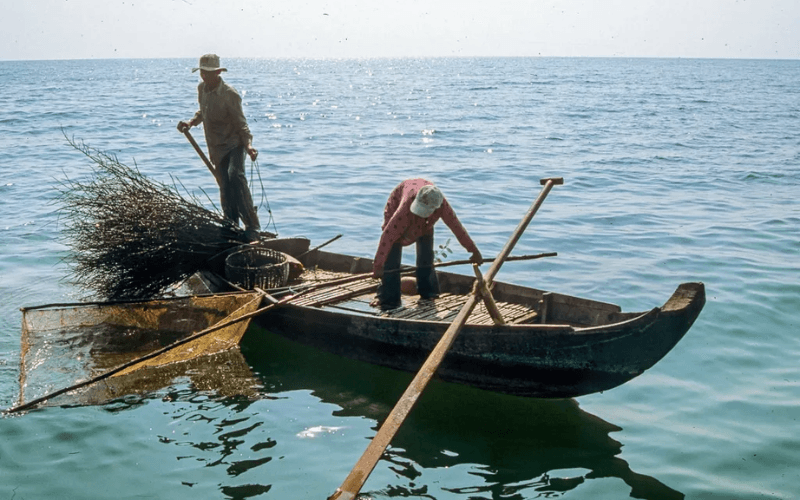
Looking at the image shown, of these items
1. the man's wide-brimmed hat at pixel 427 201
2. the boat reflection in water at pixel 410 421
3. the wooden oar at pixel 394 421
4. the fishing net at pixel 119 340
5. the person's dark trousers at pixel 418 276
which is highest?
the man's wide-brimmed hat at pixel 427 201

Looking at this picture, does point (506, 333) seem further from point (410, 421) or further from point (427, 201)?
point (427, 201)

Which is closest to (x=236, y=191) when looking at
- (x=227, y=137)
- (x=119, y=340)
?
(x=227, y=137)

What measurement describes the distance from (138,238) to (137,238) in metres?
0.01

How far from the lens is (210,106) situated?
7.84 meters

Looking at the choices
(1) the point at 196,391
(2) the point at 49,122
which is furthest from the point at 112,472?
(2) the point at 49,122

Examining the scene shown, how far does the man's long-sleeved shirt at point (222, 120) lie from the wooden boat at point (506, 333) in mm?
1461

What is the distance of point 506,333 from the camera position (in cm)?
546

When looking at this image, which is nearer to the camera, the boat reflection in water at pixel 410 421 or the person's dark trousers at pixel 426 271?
the boat reflection in water at pixel 410 421

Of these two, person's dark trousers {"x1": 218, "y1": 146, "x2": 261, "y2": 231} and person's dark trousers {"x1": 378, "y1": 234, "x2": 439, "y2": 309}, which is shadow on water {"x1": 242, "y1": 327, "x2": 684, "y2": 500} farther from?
person's dark trousers {"x1": 218, "y1": 146, "x2": 261, "y2": 231}

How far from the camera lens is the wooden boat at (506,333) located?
5148mm

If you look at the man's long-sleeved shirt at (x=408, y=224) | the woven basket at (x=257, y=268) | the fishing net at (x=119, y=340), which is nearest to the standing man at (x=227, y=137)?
the woven basket at (x=257, y=268)

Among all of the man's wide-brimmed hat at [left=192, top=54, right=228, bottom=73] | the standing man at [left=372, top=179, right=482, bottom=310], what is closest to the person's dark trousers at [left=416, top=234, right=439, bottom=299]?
the standing man at [left=372, top=179, right=482, bottom=310]

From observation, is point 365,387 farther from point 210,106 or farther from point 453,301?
point 210,106

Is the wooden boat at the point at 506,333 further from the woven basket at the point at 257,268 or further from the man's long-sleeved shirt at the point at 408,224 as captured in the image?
the man's long-sleeved shirt at the point at 408,224
